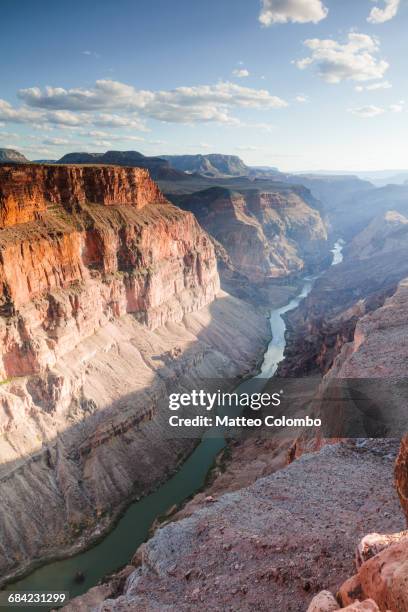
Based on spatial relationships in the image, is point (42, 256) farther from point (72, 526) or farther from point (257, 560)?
point (257, 560)

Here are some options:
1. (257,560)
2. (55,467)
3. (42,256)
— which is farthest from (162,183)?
(257,560)

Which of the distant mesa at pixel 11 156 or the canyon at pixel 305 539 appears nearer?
the canyon at pixel 305 539

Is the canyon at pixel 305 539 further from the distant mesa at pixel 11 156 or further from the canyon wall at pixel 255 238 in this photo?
the distant mesa at pixel 11 156

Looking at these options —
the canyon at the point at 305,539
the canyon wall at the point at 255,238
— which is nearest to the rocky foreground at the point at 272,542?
the canyon at the point at 305,539

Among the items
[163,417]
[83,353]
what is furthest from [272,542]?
[83,353]

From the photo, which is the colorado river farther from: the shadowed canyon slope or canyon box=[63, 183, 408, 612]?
canyon box=[63, 183, 408, 612]

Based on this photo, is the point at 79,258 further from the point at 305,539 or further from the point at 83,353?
the point at 305,539
